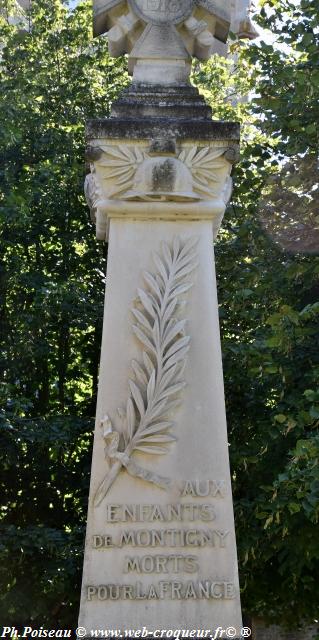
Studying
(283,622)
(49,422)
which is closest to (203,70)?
(49,422)

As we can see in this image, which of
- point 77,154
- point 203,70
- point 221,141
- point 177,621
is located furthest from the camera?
point 203,70

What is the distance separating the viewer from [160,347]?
5.73m

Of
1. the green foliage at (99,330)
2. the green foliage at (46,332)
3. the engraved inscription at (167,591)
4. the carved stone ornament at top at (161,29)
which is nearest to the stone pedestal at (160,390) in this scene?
the engraved inscription at (167,591)

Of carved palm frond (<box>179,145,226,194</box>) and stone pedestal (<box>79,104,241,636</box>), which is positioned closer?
stone pedestal (<box>79,104,241,636</box>)

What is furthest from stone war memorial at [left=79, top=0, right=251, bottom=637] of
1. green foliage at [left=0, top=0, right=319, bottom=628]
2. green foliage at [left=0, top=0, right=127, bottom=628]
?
green foliage at [left=0, top=0, right=127, bottom=628]

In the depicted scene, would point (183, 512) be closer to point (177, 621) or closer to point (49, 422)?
point (177, 621)

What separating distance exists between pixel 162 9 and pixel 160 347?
2.05m

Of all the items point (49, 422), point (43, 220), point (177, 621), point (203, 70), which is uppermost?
point (203, 70)

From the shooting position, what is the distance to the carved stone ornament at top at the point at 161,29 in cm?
630

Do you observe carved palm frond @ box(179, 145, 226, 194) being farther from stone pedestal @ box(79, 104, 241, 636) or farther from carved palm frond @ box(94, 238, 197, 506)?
carved palm frond @ box(94, 238, 197, 506)

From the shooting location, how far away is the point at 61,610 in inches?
470

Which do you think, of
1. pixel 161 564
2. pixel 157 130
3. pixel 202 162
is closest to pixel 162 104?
pixel 157 130

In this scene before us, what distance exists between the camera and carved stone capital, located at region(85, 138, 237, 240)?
19.5 feet

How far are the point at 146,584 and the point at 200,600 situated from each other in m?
0.28
